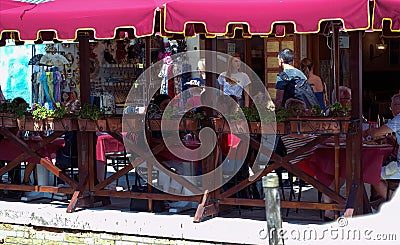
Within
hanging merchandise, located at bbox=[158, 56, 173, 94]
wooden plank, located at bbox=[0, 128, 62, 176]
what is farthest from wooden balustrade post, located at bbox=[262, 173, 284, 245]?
hanging merchandise, located at bbox=[158, 56, 173, 94]

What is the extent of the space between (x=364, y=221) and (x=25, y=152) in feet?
12.7

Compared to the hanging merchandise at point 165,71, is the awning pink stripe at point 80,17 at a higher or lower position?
higher

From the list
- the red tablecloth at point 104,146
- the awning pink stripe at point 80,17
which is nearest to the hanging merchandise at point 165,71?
the red tablecloth at point 104,146

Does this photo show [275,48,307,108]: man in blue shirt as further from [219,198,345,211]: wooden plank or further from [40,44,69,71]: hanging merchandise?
[40,44,69,71]: hanging merchandise

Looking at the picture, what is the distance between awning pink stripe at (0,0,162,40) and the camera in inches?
271

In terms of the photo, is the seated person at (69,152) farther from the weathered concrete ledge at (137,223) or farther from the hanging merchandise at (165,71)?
the hanging merchandise at (165,71)

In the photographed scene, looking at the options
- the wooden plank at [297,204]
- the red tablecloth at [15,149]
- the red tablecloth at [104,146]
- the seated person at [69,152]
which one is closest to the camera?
the wooden plank at [297,204]

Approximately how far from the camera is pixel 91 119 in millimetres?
7875

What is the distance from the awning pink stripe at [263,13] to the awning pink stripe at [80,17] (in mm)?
274

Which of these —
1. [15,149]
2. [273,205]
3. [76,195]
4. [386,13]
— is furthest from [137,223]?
[386,13]

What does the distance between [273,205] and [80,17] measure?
3.22 metres

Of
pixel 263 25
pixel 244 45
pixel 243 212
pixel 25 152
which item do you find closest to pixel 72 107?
pixel 25 152

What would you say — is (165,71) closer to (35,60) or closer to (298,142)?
(35,60)

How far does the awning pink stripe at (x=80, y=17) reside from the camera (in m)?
6.89
